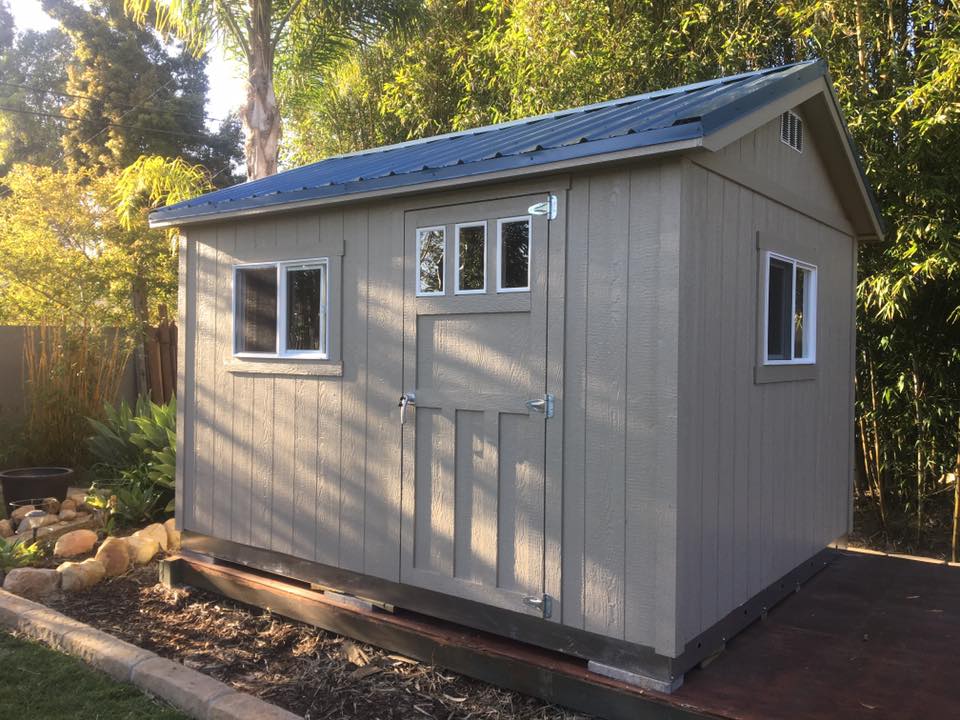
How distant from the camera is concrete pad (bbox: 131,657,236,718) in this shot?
3566 mm

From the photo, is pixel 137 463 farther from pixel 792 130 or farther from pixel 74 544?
pixel 792 130

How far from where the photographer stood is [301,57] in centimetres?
998

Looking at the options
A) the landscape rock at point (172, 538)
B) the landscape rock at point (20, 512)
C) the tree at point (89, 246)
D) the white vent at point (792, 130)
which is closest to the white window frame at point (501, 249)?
the white vent at point (792, 130)

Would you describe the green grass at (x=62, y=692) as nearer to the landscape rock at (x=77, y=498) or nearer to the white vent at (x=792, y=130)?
the landscape rock at (x=77, y=498)

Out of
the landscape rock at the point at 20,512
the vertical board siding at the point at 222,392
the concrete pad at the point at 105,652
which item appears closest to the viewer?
the concrete pad at the point at 105,652

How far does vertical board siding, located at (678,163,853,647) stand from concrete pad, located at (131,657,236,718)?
79.9 inches

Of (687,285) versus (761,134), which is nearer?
(687,285)

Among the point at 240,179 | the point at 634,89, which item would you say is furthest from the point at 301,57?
the point at 240,179

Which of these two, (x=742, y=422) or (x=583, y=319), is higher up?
(x=583, y=319)

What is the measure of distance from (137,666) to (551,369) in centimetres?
240

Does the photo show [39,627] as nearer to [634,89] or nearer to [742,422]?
[742,422]

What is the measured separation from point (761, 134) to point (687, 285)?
4.09 feet

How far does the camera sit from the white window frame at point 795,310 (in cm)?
418

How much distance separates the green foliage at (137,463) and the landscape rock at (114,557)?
3.25 ft
